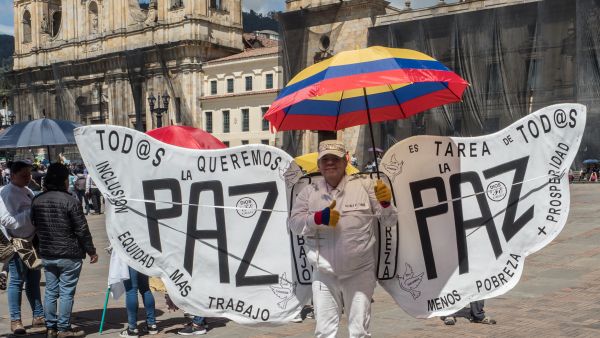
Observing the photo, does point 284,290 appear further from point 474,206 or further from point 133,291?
point 133,291

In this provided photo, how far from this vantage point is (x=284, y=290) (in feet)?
17.0

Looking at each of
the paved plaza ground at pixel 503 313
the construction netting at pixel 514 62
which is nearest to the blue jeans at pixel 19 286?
the paved plaza ground at pixel 503 313

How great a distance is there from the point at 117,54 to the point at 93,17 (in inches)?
256

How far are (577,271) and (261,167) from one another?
6524 mm

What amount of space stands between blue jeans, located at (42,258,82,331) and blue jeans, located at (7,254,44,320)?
57 cm

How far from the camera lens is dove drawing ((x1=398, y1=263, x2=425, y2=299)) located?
198 inches

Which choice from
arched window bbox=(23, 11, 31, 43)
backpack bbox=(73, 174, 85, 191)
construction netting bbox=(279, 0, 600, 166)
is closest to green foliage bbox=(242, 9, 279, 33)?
arched window bbox=(23, 11, 31, 43)

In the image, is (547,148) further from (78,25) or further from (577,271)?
(78,25)

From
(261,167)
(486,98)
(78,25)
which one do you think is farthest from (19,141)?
(78,25)

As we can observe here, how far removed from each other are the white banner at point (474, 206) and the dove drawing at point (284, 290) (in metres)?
0.65

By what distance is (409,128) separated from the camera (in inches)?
1415

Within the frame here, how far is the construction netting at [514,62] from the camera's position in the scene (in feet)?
99.9

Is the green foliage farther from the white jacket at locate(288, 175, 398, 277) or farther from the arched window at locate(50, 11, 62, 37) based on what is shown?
the white jacket at locate(288, 175, 398, 277)

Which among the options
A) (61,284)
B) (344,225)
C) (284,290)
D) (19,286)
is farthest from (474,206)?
(19,286)
